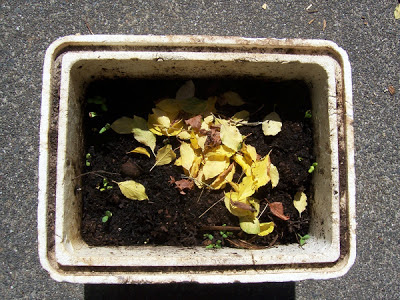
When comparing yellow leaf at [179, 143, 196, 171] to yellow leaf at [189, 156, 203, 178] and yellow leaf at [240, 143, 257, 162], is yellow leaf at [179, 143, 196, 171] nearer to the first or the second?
yellow leaf at [189, 156, 203, 178]

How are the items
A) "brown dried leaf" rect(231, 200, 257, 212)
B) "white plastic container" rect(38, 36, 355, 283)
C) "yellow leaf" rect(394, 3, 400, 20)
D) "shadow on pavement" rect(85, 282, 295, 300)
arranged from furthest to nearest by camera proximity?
"yellow leaf" rect(394, 3, 400, 20) → "shadow on pavement" rect(85, 282, 295, 300) → "brown dried leaf" rect(231, 200, 257, 212) → "white plastic container" rect(38, 36, 355, 283)

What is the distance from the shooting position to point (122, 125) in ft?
3.61

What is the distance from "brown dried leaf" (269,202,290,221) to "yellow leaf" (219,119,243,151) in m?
0.22

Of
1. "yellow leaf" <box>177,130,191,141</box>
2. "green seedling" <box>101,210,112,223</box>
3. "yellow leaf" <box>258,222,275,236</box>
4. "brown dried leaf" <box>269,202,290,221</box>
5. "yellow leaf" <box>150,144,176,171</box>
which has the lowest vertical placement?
"yellow leaf" <box>258,222,275,236</box>

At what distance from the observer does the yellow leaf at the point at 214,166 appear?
3.51 feet

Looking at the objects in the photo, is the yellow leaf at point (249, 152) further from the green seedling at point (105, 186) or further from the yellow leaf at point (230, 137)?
the green seedling at point (105, 186)

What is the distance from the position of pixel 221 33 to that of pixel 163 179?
0.69 m

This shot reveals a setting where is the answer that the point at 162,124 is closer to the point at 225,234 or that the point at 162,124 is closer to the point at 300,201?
the point at 225,234

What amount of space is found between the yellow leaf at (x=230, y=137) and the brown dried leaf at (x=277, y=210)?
0.22m

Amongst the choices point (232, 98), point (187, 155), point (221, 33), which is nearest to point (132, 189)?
point (187, 155)

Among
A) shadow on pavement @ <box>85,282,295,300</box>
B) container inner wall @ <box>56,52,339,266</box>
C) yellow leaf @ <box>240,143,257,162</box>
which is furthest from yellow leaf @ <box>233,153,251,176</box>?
shadow on pavement @ <box>85,282,295,300</box>

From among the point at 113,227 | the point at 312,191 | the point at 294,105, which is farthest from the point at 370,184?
the point at 113,227

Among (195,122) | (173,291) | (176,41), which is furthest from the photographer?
(173,291)

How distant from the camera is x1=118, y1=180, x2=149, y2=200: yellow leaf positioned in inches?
43.0
